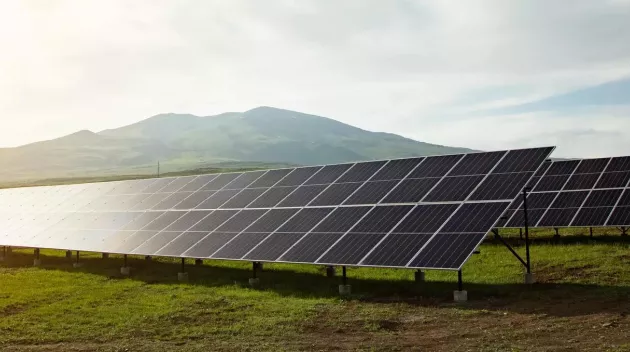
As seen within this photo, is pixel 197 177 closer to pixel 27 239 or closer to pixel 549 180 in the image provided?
pixel 27 239

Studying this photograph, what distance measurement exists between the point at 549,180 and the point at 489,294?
21.2 m

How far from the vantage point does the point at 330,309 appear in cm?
1895

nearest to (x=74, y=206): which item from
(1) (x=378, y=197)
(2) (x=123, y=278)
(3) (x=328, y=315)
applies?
(2) (x=123, y=278)

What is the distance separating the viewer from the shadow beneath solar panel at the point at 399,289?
17828 millimetres

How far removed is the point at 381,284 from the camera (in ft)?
75.0

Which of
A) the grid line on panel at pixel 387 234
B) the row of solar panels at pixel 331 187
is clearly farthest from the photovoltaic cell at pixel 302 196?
the grid line on panel at pixel 387 234

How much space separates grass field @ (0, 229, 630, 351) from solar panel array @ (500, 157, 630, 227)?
282cm

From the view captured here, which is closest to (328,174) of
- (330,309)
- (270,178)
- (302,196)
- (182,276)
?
(302,196)

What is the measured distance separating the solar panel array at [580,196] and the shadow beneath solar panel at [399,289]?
37.4 ft

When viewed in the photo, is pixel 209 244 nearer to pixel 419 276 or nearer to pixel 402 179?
pixel 402 179


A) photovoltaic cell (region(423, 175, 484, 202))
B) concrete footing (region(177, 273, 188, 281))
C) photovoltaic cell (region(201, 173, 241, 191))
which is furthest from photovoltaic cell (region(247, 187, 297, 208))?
photovoltaic cell (region(423, 175, 484, 202))

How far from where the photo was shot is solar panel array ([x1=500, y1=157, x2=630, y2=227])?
103 ft

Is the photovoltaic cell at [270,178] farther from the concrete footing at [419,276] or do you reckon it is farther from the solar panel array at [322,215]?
the concrete footing at [419,276]

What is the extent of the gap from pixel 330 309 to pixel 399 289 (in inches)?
149
